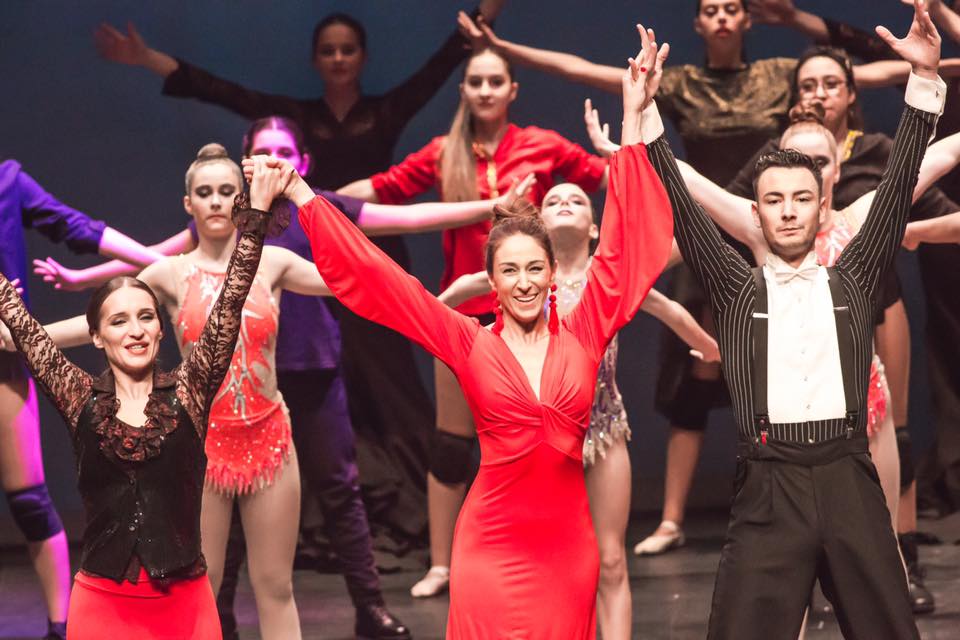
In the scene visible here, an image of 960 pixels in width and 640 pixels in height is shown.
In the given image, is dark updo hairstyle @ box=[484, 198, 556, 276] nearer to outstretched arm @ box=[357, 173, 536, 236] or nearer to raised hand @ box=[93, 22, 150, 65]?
outstretched arm @ box=[357, 173, 536, 236]

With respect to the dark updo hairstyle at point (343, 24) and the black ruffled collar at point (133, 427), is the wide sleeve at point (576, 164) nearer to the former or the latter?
the dark updo hairstyle at point (343, 24)

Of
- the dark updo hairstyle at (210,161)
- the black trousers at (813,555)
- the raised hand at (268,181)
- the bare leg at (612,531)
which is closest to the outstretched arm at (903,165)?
the black trousers at (813,555)

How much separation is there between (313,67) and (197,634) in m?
3.51

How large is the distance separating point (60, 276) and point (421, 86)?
70.1 inches

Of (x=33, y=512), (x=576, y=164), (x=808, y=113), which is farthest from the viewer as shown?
(x=576, y=164)

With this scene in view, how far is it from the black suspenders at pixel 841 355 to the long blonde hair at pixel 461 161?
1.73 metres

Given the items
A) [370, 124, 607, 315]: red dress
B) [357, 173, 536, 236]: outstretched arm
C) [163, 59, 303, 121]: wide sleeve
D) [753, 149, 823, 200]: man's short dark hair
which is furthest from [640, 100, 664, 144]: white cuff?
[163, 59, 303, 121]: wide sleeve

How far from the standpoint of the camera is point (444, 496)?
17.2 feet

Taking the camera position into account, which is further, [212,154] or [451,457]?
[451,457]

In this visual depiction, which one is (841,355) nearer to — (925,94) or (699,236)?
(699,236)

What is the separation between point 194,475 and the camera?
3.44 m

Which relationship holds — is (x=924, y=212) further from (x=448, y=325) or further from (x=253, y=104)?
(x=253, y=104)

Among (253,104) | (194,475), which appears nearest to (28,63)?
(253,104)

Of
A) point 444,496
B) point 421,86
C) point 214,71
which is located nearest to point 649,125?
point 444,496
